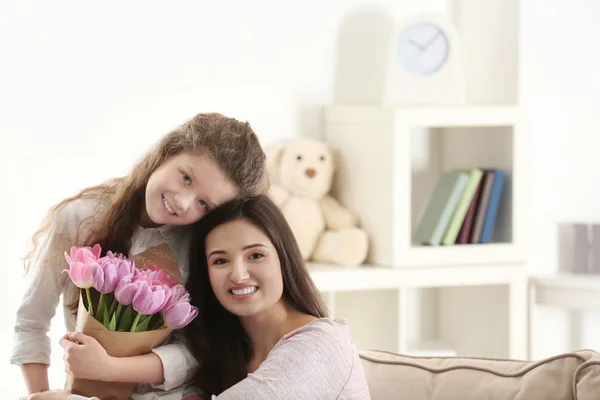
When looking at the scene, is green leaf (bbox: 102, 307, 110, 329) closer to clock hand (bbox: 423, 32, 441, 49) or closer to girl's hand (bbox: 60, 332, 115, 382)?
girl's hand (bbox: 60, 332, 115, 382)

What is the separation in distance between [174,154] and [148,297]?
1.10ft

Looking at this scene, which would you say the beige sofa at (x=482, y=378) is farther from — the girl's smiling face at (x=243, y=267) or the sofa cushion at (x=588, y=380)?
the girl's smiling face at (x=243, y=267)

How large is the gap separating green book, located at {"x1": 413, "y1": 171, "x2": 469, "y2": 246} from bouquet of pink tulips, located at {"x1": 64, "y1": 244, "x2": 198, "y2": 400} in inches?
61.3

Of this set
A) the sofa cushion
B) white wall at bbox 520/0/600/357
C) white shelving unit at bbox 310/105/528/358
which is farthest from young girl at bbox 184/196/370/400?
white wall at bbox 520/0/600/357

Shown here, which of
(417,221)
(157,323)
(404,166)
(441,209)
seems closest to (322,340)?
(157,323)

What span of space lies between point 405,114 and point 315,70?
1.36 feet

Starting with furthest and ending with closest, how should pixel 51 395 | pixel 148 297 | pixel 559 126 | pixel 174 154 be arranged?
pixel 559 126
pixel 174 154
pixel 51 395
pixel 148 297

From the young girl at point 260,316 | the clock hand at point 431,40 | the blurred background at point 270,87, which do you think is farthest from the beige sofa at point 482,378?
the clock hand at point 431,40

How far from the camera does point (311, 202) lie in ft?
10.7

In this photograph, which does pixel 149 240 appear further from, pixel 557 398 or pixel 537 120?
pixel 537 120

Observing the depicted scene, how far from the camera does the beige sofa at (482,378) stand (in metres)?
1.89

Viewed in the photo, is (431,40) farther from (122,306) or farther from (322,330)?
(122,306)

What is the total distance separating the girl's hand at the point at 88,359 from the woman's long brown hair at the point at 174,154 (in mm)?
203

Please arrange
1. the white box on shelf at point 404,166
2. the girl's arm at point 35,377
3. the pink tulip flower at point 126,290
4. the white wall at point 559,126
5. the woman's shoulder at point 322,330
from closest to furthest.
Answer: the pink tulip flower at point 126,290
the woman's shoulder at point 322,330
the girl's arm at point 35,377
the white box on shelf at point 404,166
the white wall at point 559,126
